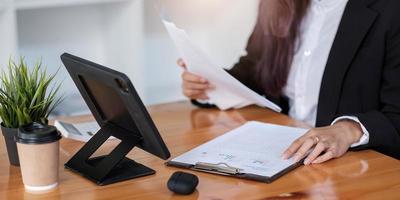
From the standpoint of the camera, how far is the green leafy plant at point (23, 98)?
4.43ft

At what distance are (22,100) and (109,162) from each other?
0.71ft

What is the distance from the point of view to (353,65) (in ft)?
5.91

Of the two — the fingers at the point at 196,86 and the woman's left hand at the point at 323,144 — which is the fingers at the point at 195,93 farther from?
the woman's left hand at the point at 323,144

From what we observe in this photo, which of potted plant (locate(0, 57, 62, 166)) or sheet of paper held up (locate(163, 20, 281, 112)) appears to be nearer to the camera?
potted plant (locate(0, 57, 62, 166))

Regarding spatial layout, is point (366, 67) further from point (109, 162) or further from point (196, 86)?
point (109, 162)

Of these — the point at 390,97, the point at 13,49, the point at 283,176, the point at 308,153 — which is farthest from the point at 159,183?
the point at 13,49

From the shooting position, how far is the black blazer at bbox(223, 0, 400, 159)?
1722 millimetres

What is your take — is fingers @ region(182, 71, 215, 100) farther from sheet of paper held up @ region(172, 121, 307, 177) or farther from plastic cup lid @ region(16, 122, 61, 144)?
plastic cup lid @ region(16, 122, 61, 144)

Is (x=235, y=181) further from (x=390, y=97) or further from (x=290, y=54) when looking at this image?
(x=290, y=54)

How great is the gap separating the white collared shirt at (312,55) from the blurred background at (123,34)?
76 cm

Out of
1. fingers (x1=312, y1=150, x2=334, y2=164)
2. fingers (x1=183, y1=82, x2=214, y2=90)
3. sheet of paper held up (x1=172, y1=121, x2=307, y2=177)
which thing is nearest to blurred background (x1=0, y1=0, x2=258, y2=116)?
fingers (x1=183, y1=82, x2=214, y2=90)

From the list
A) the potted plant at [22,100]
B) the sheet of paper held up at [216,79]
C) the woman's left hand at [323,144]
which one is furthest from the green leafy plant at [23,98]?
the woman's left hand at [323,144]

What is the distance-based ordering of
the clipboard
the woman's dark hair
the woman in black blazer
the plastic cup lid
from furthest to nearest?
the woman's dark hair
the woman in black blazer
the clipboard
the plastic cup lid

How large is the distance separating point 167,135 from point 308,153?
37 cm
